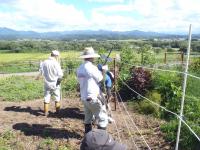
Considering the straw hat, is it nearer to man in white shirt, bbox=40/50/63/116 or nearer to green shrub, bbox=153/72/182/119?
man in white shirt, bbox=40/50/63/116

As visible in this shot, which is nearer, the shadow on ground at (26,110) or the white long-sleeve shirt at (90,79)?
the white long-sleeve shirt at (90,79)

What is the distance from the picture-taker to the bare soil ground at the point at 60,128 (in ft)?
26.9

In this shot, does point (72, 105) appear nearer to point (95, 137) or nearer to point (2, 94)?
point (2, 94)

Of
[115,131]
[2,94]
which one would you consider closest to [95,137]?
[115,131]

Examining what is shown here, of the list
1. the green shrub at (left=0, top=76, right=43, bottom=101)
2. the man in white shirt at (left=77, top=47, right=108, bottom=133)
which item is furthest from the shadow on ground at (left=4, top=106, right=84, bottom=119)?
the man in white shirt at (left=77, top=47, right=108, bottom=133)

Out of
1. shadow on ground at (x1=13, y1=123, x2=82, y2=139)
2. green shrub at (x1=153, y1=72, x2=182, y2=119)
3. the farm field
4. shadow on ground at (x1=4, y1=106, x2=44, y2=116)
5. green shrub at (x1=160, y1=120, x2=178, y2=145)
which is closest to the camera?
green shrub at (x1=160, y1=120, x2=178, y2=145)

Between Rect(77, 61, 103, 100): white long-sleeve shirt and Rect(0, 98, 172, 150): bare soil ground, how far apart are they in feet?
3.52

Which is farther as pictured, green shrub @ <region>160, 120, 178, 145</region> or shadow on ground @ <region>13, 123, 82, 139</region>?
shadow on ground @ <region>13, 123, 82, 139</region>

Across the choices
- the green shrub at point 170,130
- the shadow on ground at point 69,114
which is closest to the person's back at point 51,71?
the shadow on ground at point 69,114

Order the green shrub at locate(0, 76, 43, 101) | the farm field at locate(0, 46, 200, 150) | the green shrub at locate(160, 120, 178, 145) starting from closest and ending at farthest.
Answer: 1. the green shrub at locate(160, 120, 178, 145)
2. the farm field at locate(0, 46, 200, 150)
3. the green shrub at locate(0, 76, 43, 101)

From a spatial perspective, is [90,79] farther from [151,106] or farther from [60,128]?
[151,106]

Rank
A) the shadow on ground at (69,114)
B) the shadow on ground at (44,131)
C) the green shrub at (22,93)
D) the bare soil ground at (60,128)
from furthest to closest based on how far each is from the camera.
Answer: the green shrub at (22,93) < the shadow on ground at (69,114) < the shadow on ground at (44,131) < the bare soil ground at (60,128)

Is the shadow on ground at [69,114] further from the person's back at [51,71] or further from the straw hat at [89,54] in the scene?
the straw hat at [89,54]

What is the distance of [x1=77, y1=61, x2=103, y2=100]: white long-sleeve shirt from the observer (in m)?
7.68
